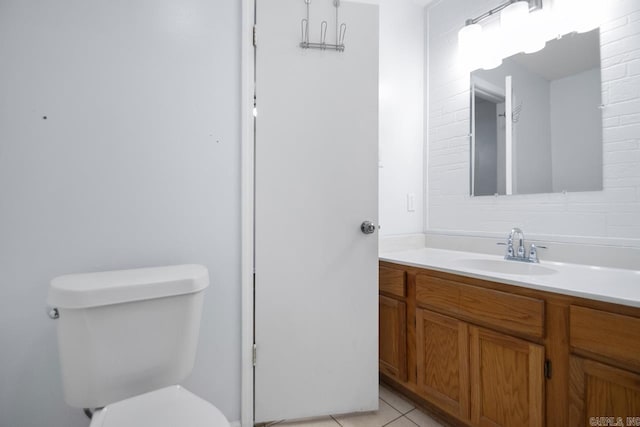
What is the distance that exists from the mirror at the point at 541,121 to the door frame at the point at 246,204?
136 centimetres

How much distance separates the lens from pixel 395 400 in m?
1.62

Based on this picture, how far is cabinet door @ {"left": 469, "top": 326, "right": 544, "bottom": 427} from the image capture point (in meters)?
1.08

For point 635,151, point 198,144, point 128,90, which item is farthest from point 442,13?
point 128,90

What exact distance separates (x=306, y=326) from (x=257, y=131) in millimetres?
976

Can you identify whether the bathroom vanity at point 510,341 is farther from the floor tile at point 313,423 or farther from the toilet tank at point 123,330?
the toilet tank at point 123,330

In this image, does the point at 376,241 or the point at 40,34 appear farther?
the point at 376,241

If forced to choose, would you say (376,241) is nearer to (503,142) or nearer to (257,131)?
(257,131)

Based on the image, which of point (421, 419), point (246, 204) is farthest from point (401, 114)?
point (421, 419)

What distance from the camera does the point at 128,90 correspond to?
122cm

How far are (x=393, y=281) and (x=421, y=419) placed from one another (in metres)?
0.68

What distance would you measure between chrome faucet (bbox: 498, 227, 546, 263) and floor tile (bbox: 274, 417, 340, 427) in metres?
1.22

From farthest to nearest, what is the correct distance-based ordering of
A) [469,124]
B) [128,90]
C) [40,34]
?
[469,124] → [128,90] → [40,34]

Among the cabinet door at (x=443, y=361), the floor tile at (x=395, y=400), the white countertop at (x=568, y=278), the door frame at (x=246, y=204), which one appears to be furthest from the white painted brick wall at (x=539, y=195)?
the door frame at (x=246, y=204)

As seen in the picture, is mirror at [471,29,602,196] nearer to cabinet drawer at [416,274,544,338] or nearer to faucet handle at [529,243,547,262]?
faucet handle at [529,243,547,262]
